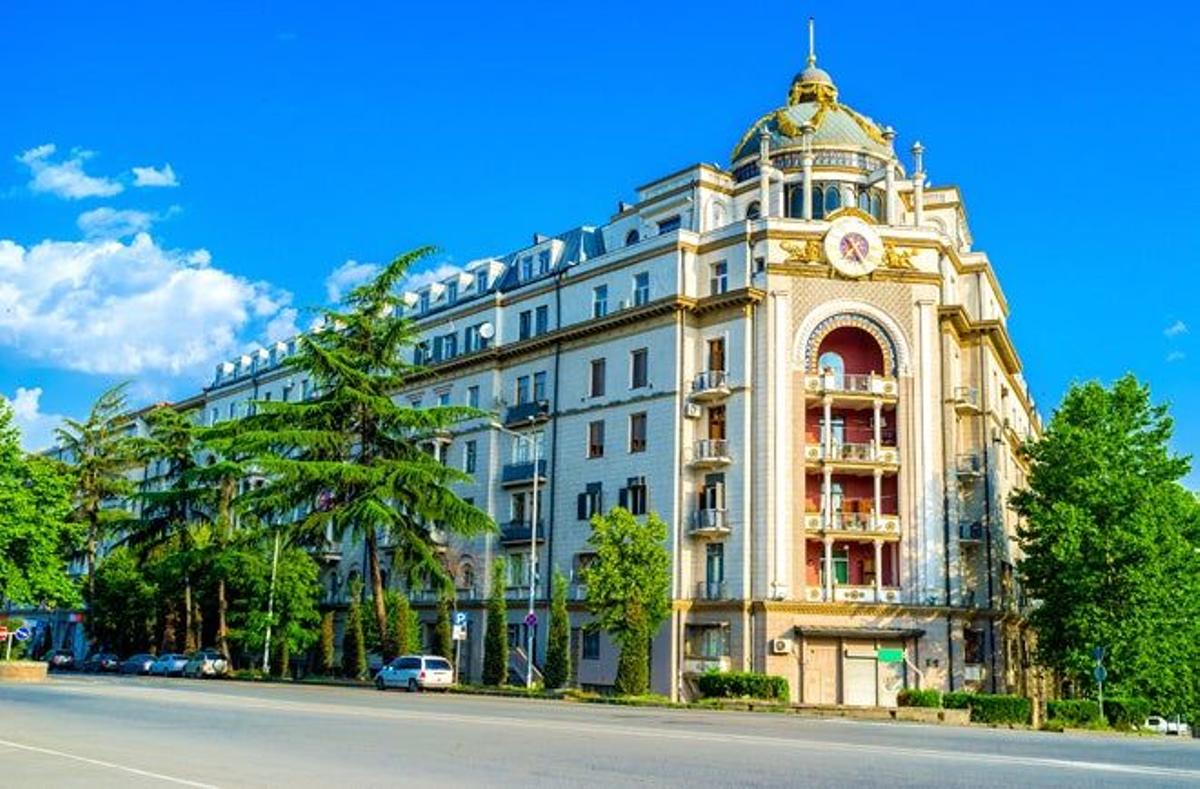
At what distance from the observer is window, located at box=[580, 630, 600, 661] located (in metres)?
53.5

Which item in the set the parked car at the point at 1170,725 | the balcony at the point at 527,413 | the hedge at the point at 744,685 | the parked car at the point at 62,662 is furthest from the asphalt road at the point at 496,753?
the parked car at the point at 62,662

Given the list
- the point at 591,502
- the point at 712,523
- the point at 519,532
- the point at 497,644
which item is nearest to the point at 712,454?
the point at 712,523

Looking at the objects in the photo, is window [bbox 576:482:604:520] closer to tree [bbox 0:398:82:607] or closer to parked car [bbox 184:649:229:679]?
parked car [bbox 184:649:229:679]

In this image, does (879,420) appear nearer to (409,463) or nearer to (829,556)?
(829,556)

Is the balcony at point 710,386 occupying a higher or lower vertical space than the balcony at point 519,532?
higher

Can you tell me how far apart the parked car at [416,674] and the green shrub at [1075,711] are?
21529mm

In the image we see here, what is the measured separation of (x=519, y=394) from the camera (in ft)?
200

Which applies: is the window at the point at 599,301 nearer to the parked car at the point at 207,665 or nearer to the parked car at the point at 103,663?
the parked car at the point at 207,665

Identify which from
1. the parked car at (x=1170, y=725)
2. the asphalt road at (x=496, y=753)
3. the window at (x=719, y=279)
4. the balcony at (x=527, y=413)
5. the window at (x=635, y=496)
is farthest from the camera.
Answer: the parked car at (x=1170, y=725)

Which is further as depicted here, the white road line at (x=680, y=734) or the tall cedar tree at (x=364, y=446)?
the tall cedar tree at (x=364, y=446)

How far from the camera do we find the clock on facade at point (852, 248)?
169 feet

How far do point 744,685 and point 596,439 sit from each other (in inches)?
578

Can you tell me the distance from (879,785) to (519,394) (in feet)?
155

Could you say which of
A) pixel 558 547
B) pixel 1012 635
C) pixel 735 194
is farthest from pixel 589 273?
pixel 1012 635
